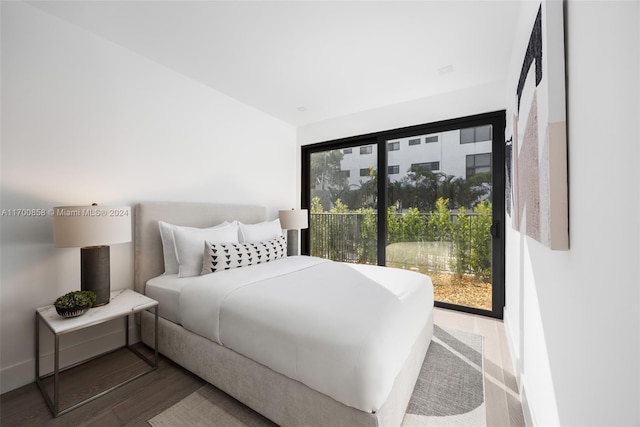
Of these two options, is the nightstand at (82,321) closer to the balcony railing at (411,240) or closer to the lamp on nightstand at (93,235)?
the lamp on nightstand at (93,235)

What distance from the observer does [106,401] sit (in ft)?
5.79

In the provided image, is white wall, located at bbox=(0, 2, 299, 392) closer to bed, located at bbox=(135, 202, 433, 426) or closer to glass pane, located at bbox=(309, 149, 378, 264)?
bed, located at bbox=(135, 202, 433, 426)

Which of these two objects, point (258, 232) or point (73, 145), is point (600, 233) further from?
point (73, 145)

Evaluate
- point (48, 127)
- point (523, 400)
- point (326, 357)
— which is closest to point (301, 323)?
point (326, 357)

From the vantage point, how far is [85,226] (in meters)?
1.86

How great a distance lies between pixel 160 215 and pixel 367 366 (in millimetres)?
2386

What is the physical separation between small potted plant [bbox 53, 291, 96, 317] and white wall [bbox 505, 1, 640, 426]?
2541 millimetres

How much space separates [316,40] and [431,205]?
90.5 inches

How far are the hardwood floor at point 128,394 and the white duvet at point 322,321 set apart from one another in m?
0.43

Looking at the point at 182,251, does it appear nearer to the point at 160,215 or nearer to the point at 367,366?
the point at 160,215

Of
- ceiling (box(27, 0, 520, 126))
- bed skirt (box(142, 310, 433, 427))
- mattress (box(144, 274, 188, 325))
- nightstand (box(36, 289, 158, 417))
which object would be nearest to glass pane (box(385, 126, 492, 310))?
ceiling (box(27, 0, 520, 126))

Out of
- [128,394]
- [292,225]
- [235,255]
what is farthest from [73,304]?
[292,225]

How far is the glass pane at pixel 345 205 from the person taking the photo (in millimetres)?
4008

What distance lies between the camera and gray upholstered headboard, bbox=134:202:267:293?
99.7 inches
